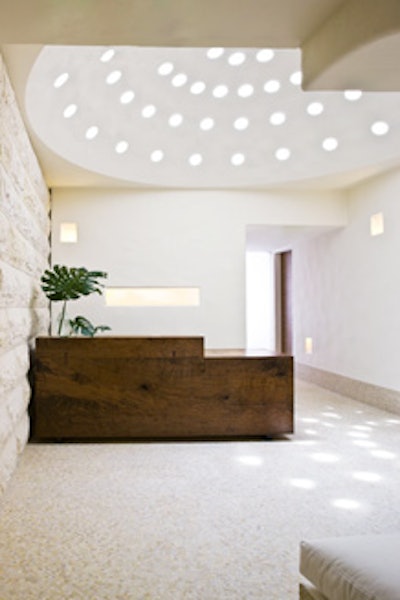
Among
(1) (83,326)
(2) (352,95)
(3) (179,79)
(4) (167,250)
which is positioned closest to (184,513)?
(1) (83,326)

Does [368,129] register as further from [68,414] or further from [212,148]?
[68,414]

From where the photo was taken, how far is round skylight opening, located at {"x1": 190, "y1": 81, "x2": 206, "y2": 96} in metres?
6.91

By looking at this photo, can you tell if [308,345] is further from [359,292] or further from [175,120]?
[175,120]

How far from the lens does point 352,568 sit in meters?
1.54

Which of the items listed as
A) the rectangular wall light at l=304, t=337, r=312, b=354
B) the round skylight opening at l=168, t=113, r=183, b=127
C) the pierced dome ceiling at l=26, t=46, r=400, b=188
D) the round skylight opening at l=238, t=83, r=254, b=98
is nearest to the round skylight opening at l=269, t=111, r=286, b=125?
the pierced dome ceiling at l=26, t=46, r=400, b=188

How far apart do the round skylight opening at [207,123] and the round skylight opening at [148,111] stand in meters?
0.60

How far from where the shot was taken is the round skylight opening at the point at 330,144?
673cm

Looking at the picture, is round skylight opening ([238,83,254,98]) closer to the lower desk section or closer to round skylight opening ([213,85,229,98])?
round skylight opening ([213,85,229,98])

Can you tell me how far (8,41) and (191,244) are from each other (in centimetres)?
488

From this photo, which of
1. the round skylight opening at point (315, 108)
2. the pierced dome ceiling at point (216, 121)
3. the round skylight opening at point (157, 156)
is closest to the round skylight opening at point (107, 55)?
the pierced dome ceiling at point (216, 121)

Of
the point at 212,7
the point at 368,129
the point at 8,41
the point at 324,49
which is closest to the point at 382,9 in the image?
the point at 324,49

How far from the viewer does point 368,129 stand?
634 centimetres

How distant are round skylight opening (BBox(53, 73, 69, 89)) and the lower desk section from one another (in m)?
2.46

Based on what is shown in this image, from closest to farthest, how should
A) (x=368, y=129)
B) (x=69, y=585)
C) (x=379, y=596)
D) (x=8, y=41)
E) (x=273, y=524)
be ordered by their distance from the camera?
(x=379, y=596), (x=69, y=585), (x=8, y=41), (x=273, y=524), (x=368, y=129)
